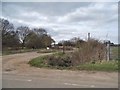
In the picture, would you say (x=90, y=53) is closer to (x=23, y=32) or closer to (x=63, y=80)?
(x=63, y=80)

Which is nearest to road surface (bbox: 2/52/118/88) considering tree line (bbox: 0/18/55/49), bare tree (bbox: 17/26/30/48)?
tree line (bbox: 0/18/55/49)

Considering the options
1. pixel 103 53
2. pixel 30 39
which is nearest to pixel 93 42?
pixel 103 53

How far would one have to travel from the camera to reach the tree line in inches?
2800

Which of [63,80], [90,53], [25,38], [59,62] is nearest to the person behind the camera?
[63,80]

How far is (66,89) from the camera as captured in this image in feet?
32.9

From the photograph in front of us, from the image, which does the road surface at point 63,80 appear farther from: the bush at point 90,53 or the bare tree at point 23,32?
the bare tree at point 23,32

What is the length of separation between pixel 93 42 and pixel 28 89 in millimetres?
16192

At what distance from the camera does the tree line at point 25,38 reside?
71125 mm

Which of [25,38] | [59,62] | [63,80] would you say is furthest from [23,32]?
[63,80]

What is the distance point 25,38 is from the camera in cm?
8794

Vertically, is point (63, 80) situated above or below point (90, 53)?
below

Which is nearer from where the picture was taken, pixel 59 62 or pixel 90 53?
pixel 90 53

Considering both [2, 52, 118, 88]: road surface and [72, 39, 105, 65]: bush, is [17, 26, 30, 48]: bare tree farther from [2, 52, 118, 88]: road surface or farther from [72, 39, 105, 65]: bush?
[2, 52, 118, 88]: road surface

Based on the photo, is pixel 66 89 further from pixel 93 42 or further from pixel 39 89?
pixel 93 42
